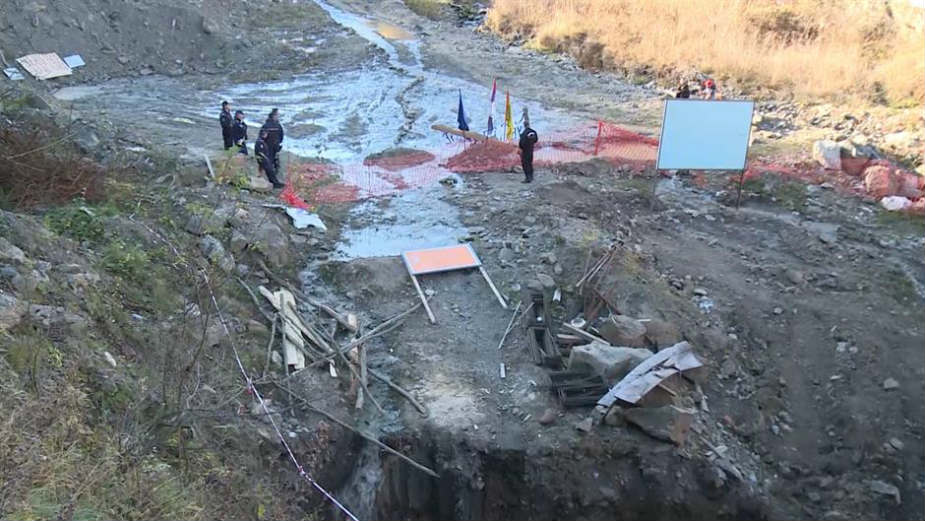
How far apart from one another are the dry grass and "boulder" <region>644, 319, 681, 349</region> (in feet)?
37.9

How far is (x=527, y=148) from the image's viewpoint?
500 inches

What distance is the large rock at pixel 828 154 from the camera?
13.4 m

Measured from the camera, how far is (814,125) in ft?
53.1

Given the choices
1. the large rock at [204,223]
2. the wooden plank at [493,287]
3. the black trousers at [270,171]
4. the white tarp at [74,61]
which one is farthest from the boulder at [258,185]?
the white tarp at [74,61]

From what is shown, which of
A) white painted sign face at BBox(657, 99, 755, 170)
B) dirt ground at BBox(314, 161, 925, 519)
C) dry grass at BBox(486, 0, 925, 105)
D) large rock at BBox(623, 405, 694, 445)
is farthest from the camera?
dry grass at BBox(486, 0, 925, 105)

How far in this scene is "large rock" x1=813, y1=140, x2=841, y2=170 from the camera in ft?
44.0

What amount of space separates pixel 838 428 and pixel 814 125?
34.0 ft

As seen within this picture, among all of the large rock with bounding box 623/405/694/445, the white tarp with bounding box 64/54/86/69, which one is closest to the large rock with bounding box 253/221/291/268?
the large rock with bounding box 623/405/694/445

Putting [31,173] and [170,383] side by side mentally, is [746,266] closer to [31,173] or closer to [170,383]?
[170,383]

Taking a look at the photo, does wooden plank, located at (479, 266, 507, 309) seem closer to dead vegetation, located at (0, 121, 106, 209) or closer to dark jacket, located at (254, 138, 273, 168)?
dark jacket, located at (254, 138, 273, 168)

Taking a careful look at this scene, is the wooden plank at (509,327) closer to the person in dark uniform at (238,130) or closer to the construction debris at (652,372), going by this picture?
the construction debris at (652,372)

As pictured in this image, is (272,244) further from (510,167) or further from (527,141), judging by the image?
(510,167)

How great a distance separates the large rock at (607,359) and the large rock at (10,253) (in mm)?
5834

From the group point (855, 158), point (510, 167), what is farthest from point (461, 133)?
point (855, 158)
